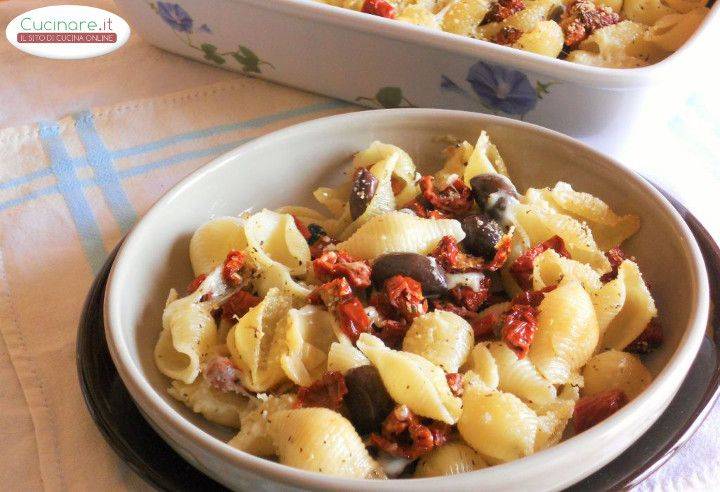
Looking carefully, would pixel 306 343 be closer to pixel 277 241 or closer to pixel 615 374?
pixel 277 241

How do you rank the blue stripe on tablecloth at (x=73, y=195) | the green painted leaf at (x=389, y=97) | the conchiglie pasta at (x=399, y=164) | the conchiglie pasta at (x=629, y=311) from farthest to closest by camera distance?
the green painted leaf at (x=389, y=97) < the blue stripe on tablecloth at (x=73, y=195) < the conchiglie pasta at (x=399, y=164) < the conchiglie pasta at (x=629, y=311)

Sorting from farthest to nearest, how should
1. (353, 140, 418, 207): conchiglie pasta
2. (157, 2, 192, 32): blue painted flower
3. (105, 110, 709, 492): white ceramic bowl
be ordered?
(157, 2, 192, 32): blue painted flower < (353, 140, 418, 207): conchiglie pasta < (105, 110, 709, 492): white ceramic bowl

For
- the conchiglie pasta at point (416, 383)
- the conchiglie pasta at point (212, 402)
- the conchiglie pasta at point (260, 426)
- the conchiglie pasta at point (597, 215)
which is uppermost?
the conchiglie pasta at point (597, 215)

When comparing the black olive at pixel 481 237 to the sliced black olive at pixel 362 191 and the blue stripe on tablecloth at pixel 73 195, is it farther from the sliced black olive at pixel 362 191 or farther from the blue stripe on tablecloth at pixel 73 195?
the blue stripe on tablecloth at pixel 73 195

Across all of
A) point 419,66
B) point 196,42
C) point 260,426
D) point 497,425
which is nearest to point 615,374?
point 497,425

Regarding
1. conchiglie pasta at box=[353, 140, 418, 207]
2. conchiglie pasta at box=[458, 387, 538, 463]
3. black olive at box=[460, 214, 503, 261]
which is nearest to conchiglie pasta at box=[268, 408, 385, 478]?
conchiglie pasta at box=[458, 387, 538, 463]

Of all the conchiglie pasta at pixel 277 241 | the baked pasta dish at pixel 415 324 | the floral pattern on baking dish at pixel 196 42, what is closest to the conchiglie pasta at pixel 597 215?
the baked pasta dish at pixel 415 324

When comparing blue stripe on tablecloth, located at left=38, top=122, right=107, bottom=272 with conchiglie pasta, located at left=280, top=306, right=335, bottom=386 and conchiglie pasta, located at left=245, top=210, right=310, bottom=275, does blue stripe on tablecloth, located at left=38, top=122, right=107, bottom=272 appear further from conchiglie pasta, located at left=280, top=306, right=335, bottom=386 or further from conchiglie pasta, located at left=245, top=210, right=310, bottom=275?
conchiglie pasta, located at left=280, top=306, right=335, bottom=386
